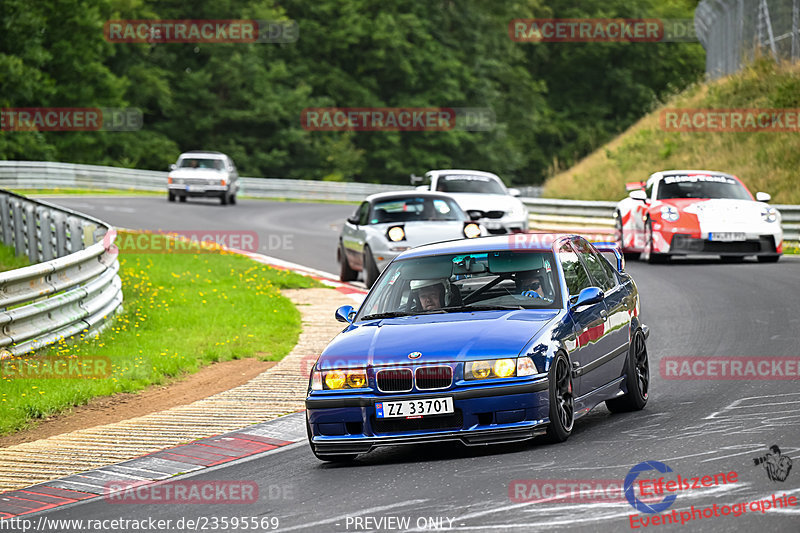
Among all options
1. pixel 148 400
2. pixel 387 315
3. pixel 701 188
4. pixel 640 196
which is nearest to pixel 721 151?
pixel 701 188

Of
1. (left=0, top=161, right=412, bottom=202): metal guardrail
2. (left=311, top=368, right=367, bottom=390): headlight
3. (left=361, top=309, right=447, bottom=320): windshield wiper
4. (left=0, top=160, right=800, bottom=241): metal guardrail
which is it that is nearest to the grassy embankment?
(left=0, top=160, right=800, bottom=241): metal guardrail

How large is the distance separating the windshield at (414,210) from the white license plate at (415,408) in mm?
11265

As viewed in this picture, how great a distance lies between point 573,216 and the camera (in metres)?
31.0

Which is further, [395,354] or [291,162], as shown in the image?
[291,162]

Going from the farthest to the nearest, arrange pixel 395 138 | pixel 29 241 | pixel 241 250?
1. pixel 395 138
2. pixel 241 250
3. pixel 29 241

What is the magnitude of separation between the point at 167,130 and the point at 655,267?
4930 cm

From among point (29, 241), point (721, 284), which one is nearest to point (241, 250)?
point (29, 241)

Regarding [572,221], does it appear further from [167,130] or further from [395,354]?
[167,130]

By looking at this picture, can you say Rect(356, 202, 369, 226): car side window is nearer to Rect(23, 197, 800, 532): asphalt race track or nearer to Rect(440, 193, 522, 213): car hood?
Rect(440, 193, 522, 213): car hood

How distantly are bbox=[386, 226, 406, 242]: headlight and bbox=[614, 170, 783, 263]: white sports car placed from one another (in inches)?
184

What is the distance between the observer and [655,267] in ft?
68.2

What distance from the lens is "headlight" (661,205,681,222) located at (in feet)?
67.0

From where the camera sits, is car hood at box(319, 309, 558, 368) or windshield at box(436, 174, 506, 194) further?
windshield at box(436, 174, 506, 194)

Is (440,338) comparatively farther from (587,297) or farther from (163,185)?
(163,185)
